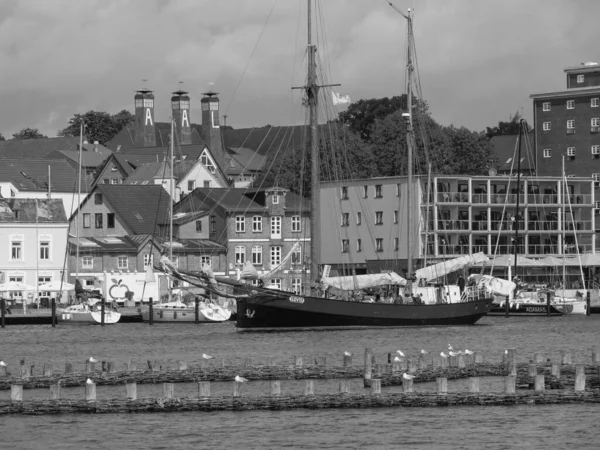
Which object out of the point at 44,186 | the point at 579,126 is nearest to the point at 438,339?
the point at 579,126

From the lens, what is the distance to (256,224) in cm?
13075

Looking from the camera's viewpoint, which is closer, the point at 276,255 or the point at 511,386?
the point at 511,386

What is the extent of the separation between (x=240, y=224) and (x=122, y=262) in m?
11.9

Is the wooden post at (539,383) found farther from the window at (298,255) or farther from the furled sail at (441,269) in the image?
the window at (298,255)

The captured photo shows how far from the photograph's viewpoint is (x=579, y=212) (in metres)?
140

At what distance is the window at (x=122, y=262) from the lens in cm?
12438

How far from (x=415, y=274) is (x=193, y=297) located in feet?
75.7

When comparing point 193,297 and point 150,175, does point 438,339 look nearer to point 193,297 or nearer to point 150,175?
point 193,297

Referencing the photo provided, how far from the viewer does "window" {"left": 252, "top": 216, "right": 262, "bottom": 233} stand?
130625 mm

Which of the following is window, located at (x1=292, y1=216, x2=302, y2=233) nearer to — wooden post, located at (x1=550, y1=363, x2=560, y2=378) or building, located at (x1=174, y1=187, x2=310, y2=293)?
building, located at (x1=174, y1=187, x2=310, y2=293)

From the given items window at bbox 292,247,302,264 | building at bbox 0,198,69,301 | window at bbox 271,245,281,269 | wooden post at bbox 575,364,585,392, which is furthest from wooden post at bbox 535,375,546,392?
window at bbox 271,245,281,269

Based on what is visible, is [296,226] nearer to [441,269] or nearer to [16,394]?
[441,269]

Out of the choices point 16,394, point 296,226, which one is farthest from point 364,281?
point 16,394

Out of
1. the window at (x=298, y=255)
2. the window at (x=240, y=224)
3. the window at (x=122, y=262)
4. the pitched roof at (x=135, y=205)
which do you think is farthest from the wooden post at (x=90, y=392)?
the window at (x=240, y=224)
